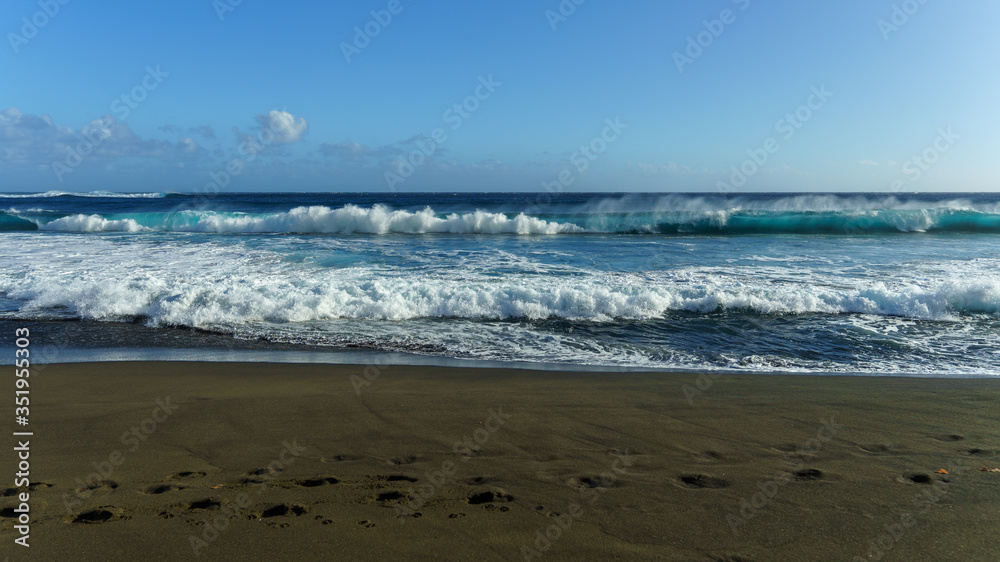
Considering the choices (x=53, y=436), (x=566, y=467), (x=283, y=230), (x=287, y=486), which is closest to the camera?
(x=287, y=486)

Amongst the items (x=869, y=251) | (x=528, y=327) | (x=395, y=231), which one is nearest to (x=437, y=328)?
(x=528, y=327)

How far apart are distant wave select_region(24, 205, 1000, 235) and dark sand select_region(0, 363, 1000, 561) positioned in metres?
19.3

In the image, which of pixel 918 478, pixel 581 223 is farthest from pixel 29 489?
pixel 581 223

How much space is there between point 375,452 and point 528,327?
444 cm

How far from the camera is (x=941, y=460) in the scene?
3.35 metres

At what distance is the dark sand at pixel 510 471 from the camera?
2443 millimetres

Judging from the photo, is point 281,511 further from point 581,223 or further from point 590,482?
point 581,223

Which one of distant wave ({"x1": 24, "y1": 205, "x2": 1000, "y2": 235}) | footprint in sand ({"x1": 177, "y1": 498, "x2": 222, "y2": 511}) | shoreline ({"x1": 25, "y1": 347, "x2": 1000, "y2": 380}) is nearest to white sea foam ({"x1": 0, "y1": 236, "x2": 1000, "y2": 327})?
shoreline ({"x1": 25, "y1": 347, "x2": 1000, "y2": 380})

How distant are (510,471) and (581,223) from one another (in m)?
23.3

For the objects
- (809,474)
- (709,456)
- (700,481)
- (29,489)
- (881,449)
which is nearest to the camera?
(29,489)

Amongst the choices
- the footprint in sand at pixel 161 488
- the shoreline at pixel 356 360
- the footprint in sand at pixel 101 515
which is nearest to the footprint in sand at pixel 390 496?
the footprint in sand at pixel 161 488

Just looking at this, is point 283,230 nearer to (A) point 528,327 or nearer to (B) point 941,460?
(A) point 528,327

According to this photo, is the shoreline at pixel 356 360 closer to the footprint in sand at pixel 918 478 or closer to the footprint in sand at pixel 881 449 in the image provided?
the footprint in sand at pixel 881 449

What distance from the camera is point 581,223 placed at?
25750 millimetres
